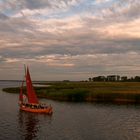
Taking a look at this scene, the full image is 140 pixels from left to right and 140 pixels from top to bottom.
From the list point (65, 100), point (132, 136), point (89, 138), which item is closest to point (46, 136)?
point (89, 138)

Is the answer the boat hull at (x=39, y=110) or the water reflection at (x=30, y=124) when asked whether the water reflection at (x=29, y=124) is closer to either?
the water reflection at (x=30, y=124)

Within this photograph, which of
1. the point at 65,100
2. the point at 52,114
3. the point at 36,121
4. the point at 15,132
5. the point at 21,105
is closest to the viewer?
the point at 15,132

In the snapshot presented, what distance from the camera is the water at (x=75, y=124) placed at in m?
46.8

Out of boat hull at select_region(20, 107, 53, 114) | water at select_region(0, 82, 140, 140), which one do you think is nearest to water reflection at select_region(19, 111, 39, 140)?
water at select_region(0, 82, 140, 140)

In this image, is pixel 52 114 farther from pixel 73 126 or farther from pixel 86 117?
pixel 73 126

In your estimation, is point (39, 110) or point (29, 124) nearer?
point (29, 124)

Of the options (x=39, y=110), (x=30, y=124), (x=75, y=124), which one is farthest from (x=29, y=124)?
(x=39, y=110)

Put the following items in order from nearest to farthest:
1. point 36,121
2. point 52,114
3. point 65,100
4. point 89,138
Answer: point 89,138, point 36,121, point 52,114, point 65,100

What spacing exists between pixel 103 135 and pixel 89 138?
304 centimetres

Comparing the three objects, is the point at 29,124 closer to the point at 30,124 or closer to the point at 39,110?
the point at 30,124

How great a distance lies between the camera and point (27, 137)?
46156mm

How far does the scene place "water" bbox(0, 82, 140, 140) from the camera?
46750 millimetres

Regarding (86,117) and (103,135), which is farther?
(86,117)

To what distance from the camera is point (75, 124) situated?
56.6 meters
